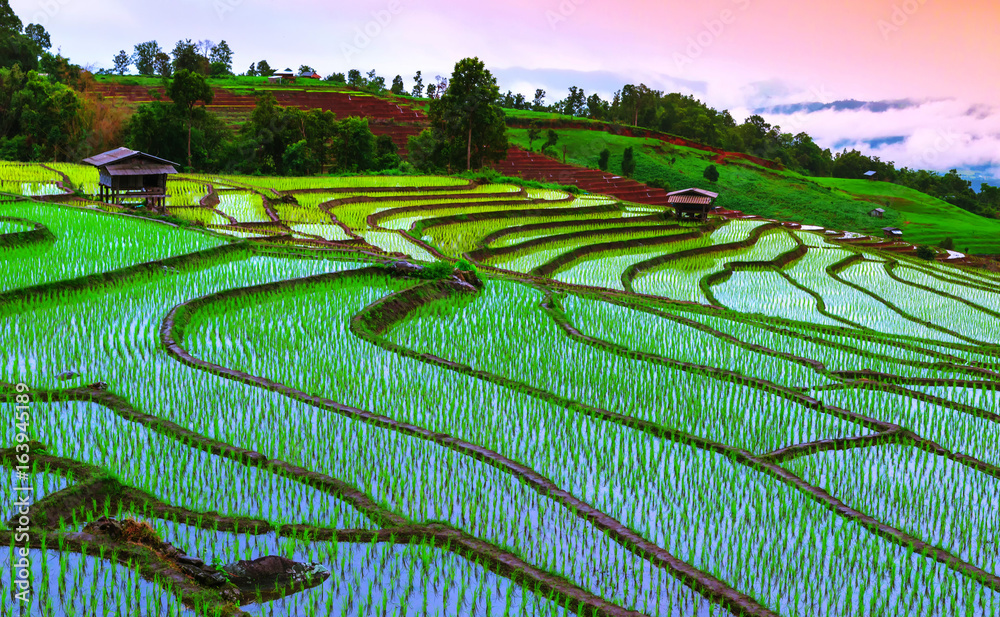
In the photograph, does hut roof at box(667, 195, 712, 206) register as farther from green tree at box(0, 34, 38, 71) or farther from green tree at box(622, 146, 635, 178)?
green tree at box(0, 34, 38, 71)

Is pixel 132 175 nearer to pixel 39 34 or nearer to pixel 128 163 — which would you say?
pixel 128 163

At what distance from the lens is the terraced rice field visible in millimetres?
3439

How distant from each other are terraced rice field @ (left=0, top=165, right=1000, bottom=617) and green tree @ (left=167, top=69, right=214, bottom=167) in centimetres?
1762

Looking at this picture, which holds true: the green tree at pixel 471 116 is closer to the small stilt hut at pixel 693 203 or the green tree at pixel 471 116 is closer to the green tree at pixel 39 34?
the small stilt hut at pixel 693 203

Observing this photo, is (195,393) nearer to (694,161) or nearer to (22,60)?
(22,60)

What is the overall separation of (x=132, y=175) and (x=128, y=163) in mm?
265

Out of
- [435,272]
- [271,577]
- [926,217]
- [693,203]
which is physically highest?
[693,203]

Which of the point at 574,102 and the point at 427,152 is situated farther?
the point at 574,102

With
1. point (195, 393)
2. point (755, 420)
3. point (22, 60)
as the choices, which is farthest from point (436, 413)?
point (22, 60)

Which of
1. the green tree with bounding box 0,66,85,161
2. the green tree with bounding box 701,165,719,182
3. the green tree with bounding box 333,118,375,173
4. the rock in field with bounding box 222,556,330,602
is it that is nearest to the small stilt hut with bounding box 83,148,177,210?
the green tree with bounding box 0,66,85,161

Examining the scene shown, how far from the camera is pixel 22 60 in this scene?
36.8 m

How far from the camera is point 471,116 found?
32.8m

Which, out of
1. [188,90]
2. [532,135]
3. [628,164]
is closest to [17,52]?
[188,90]

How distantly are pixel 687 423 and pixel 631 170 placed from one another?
42.8 meters
